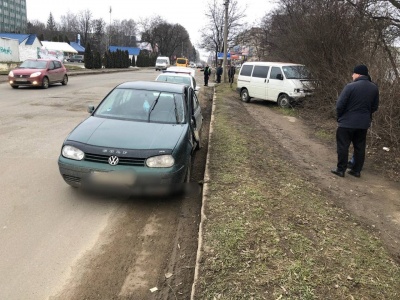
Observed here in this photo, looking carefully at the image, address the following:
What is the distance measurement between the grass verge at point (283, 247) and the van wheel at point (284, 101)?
9.32 m

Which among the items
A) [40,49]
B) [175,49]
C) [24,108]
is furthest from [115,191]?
[175,49]

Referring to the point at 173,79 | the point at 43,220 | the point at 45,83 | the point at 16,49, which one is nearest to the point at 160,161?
the point at 43,220

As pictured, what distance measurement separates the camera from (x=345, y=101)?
599 cm

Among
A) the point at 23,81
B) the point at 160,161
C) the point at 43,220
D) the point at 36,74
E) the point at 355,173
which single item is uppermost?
the point at 36,74

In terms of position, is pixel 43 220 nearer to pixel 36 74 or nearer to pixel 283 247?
pixel 283 247

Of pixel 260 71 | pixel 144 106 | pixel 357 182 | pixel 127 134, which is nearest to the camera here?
pixel 127 134

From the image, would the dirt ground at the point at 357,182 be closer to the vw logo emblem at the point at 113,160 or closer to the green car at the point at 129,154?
the green car at the point at 129,154

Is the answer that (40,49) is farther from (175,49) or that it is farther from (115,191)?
(175,49)

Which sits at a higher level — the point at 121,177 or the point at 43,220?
the point at 121,177

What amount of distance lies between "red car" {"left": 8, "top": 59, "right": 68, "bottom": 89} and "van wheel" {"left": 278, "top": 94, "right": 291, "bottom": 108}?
11841 mm

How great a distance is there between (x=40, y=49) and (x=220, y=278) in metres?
46.4

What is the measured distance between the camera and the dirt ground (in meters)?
4.59

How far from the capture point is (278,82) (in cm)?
1489

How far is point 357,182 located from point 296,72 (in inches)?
371
